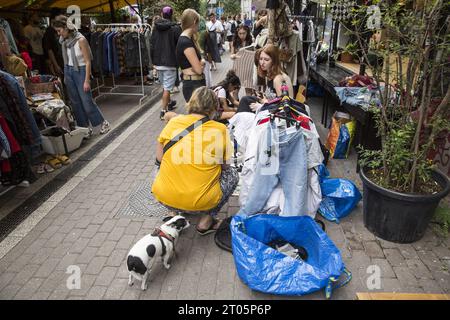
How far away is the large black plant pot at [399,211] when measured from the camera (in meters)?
2.94

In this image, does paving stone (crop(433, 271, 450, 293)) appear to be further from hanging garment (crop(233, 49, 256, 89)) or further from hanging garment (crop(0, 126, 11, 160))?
hanging garment (crop(0, 126, 11, 160))

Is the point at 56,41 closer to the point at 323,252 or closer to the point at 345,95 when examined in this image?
the point at 345,95

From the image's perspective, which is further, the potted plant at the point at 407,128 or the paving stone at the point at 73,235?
the paving stone at the point at 73,235

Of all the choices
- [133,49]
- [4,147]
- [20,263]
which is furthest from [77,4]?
[20,263]

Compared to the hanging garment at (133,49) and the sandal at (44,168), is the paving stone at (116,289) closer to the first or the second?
the sandal at (44,168)

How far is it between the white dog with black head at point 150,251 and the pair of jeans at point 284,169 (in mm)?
856

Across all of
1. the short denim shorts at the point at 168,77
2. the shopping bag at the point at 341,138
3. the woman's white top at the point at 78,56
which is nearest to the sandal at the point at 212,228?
the shopping bag at the point at 341,138

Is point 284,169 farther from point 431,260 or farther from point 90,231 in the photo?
point 90,231

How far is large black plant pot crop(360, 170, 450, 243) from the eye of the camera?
9.65 ft

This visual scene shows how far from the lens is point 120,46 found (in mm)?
7703

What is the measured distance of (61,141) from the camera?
4891 millimetres

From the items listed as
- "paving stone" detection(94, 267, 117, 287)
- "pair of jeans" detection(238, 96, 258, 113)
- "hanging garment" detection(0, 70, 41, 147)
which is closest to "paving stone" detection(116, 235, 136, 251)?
"paving stone" detection(94, 267, 117, 287)

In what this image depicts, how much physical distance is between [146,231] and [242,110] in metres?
2.08

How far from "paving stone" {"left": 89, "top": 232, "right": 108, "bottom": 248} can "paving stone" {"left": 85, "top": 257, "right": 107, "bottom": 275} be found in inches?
7.9
